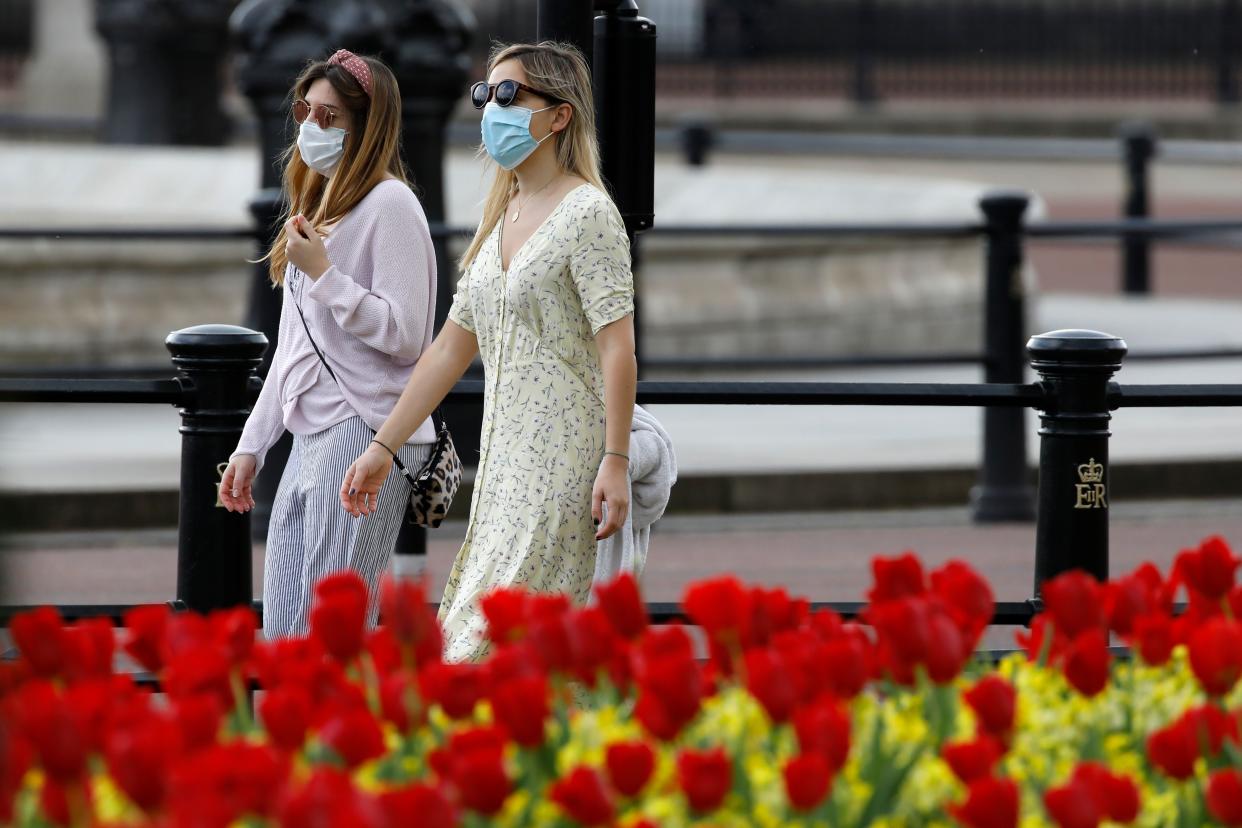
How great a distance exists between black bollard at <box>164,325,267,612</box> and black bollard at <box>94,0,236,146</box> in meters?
11.6

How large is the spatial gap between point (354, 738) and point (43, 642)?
574 millimetres

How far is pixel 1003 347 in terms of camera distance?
938 centimetres

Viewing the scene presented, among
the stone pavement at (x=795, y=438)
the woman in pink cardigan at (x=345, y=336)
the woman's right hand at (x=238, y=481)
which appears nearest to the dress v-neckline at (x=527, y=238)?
the woman in pink cardigan at (x=345, y=336)

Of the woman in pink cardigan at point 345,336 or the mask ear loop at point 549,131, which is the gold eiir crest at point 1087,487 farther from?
the mask ear loop at point 549,131

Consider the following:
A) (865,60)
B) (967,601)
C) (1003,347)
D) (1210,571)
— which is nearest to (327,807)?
(967,601)

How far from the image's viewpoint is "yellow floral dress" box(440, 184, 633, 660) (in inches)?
167

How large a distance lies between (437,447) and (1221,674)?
205cm

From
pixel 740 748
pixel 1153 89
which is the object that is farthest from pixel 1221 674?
pixel 1153 89

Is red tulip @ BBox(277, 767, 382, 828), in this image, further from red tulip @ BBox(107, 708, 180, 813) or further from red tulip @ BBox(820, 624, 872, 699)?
red tulip @ BBox(820, 624, 872, 699)

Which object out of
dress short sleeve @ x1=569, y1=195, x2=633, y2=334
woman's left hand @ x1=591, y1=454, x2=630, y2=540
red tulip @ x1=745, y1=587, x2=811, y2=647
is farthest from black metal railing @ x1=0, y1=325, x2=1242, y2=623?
red tulip @ x1=745, y1=587, x2=811, y2=647

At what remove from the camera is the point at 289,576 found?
4660 millimetres

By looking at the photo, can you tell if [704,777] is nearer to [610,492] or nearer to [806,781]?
[806,781]

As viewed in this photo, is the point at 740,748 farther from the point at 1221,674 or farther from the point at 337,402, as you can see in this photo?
the point at 337,402

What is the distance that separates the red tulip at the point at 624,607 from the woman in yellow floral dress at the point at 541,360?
1109 mm
